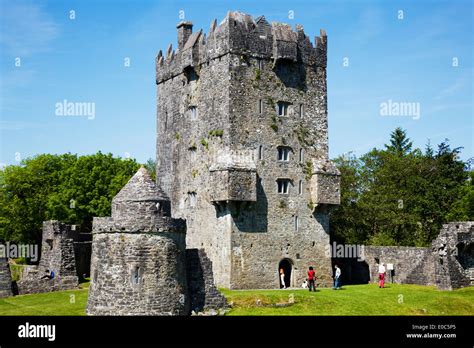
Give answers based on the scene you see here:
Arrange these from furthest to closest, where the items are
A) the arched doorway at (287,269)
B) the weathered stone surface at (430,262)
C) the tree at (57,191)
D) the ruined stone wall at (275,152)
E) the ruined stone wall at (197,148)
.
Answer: the tree at (57,191), the arched doorway at (287,269), the ruined stone wall at (197,148), the ruined stone wall at (275,152), the weathered stone surface at (430,262)

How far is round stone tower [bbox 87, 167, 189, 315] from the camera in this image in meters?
33.9

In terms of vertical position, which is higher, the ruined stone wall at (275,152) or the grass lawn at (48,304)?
the ruined stone wall at (275,152)

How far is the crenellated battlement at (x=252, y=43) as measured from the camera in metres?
49.2

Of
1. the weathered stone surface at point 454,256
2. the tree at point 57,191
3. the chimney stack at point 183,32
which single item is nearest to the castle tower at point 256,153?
the chimney stack at point 183,32

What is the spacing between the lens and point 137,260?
112 feet

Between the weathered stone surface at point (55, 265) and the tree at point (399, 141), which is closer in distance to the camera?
the weathered stone surface at point (55, 265)

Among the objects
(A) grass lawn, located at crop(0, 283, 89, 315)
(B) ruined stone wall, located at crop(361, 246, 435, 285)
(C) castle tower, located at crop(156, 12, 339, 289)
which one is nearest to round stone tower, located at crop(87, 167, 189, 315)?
(A) grass lawn, located at crop(0, 283, 89, 315)

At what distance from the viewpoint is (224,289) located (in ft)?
151

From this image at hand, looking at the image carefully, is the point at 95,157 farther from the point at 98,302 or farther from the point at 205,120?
the point at 98,302

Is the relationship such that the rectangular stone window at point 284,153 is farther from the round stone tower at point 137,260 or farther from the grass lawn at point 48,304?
the grass lawn at point 48,304

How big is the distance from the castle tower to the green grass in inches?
209

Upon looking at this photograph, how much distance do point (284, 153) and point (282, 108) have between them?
10.6 feet

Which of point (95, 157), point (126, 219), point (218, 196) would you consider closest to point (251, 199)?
point (218, 196)

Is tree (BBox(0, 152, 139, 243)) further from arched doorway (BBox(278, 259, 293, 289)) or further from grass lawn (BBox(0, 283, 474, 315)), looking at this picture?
grass lawn (BBox(0, 283, 474, 315))
